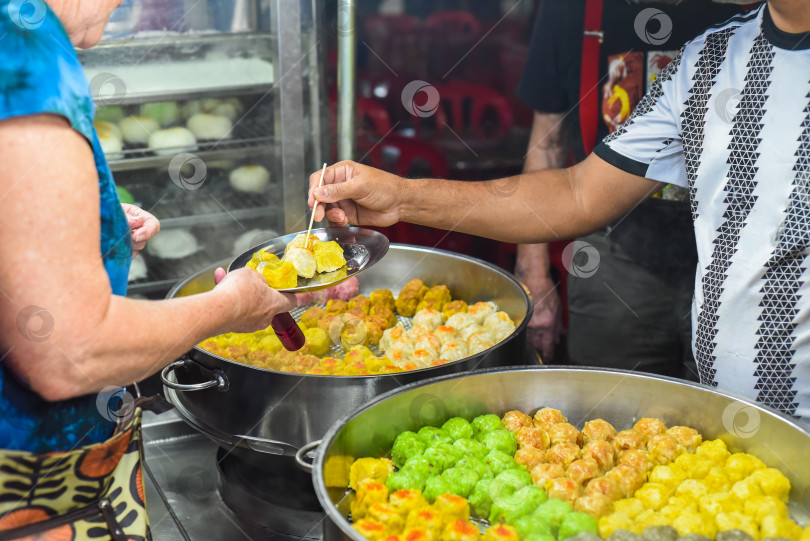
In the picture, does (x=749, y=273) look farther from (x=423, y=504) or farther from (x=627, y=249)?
(x=627, y=249)

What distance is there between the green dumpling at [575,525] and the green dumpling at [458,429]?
30cm

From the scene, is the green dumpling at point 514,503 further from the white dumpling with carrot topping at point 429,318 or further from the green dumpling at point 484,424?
the white dumpling with carrot topping at point 429,318

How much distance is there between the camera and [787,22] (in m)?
1.59

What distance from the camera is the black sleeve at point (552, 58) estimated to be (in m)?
2.92

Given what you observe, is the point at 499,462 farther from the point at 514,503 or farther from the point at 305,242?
the point at 305,242

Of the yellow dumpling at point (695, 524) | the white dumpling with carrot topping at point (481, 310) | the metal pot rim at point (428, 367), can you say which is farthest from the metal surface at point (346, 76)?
the yellow dumpling at point (695, 524)

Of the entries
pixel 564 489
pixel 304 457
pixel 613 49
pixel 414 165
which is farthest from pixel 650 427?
pixel 414 165

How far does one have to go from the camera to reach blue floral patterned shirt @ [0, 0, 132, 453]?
982mm

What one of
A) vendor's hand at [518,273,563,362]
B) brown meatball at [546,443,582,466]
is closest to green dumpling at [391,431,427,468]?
brown meatball at [546,443,582,466]

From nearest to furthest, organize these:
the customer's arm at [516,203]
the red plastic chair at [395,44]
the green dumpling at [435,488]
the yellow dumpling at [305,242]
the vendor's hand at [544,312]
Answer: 1. the green dumpling at [435,488]
2. the yellow dumpling at [305,242]
3. the customer's arm at [516,203]
4. the vendor's hand at [544,312]
5. the red plastic chair at [395,44]

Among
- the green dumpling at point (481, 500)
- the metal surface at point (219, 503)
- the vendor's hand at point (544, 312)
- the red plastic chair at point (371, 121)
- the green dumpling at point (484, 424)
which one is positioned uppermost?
the green dumpling at point (484, 424)

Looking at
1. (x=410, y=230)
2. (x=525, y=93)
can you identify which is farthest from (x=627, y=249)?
(x=410, y=230)

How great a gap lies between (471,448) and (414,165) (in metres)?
3.37

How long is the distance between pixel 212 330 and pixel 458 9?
549 centimetres
